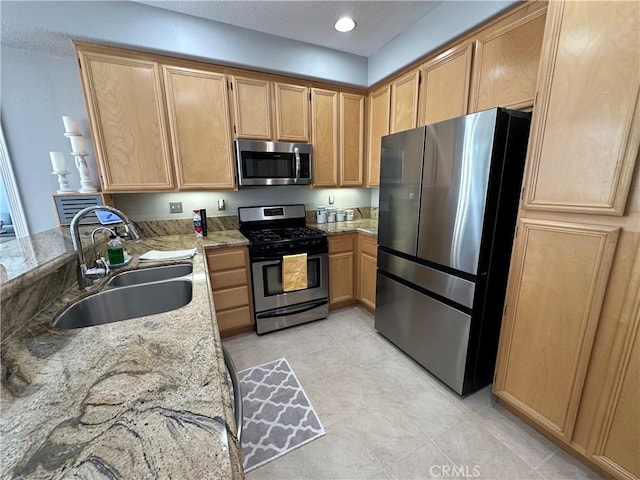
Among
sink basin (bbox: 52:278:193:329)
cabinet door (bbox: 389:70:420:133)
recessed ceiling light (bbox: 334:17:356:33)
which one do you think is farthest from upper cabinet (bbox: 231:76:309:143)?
sink basin (bbox: 52:278:193:329)

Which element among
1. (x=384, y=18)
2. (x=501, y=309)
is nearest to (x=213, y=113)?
(x=384, y=18)

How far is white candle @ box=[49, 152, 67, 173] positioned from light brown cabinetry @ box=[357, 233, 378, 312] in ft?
8.47

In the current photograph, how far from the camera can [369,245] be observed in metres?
2.69

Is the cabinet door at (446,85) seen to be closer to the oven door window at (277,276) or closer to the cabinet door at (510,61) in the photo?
the cabinet door at (510,61)

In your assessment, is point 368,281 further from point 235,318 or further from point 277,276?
point 235,318

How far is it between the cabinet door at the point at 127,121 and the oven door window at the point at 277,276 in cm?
115

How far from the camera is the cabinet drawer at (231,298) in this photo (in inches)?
92.4

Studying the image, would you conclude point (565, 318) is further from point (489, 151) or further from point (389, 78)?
point (389, 78)

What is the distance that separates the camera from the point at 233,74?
2326mm

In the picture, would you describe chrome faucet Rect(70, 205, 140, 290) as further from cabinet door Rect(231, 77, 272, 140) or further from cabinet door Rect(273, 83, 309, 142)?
cabinet door Rect(273, 83, 309, 142)

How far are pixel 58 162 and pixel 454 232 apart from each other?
291cm

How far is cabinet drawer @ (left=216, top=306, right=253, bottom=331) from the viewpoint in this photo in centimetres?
240

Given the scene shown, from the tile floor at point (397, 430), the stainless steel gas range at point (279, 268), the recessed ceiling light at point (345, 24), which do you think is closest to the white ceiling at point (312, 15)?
the recessed ceiling light at point (345, 24)

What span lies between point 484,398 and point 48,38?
3891 mm
